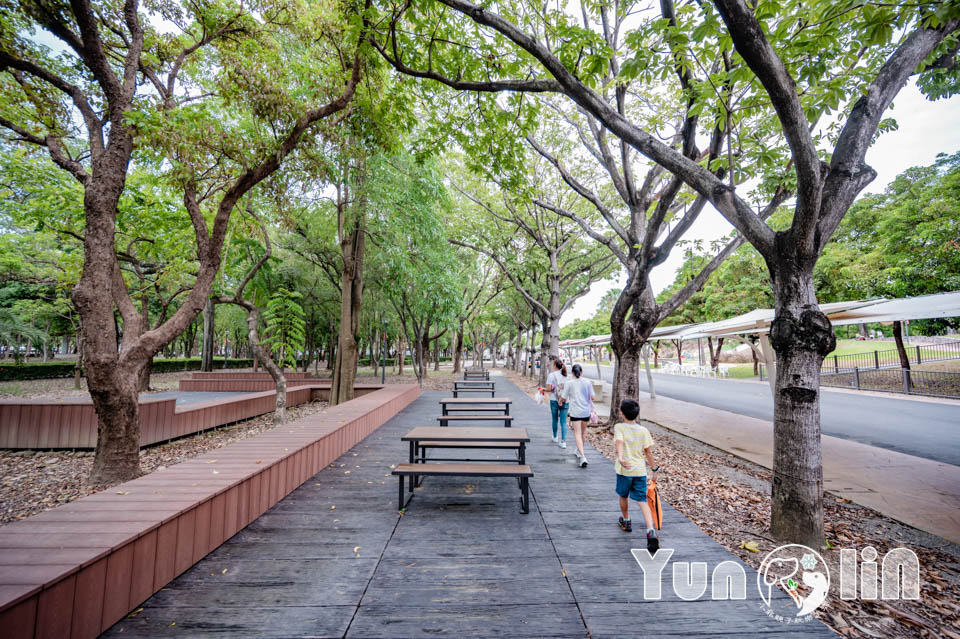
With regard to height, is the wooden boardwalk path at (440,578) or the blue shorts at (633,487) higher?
the blue shorts at (633,487)

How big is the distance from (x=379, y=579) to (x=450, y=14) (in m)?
7.72

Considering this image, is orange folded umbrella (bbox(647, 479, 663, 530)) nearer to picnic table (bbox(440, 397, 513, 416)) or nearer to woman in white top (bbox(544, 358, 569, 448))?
woman in white top (bbox(544, 358, 569, 448))

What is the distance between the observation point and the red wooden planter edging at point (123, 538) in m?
2.13

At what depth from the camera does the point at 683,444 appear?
27.8 feet

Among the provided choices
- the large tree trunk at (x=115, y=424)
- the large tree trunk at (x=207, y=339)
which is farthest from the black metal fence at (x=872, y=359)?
the large tree trunk at (x=207, y=339)

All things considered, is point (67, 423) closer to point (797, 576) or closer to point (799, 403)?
point (797, 576)

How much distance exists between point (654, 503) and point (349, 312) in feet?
35.3

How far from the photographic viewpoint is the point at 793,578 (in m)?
3.21

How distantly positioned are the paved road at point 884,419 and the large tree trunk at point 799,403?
19.6 ft

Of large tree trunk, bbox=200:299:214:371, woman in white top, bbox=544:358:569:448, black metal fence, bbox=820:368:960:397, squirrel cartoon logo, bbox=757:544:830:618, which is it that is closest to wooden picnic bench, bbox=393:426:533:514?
woman in white top, bbox=544:358:569:448

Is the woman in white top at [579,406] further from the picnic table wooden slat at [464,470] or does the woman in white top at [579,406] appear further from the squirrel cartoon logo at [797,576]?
the squirrel cartoon logo at [797,576]

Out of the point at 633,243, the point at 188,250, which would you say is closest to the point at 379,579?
the point at 633,243

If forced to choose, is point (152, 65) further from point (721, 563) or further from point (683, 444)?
point (683, 444)

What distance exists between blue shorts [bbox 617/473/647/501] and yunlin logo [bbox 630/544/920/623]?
47cm
